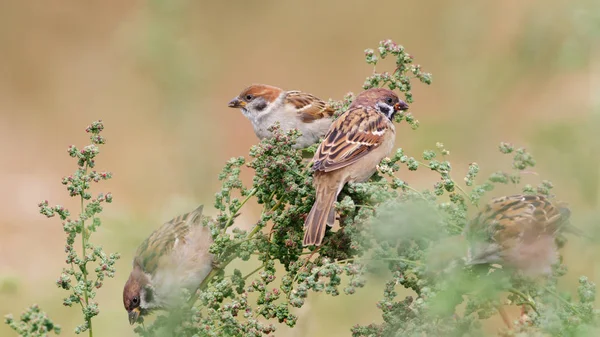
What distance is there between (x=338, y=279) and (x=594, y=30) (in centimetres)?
87

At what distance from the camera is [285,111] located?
427 cm

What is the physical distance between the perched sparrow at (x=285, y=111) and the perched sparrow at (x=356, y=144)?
1.97ft

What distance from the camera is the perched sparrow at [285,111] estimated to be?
4.08m

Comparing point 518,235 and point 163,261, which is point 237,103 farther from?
point 518,235

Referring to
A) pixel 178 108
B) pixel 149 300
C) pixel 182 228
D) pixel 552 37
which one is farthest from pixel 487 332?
pixel 182 228

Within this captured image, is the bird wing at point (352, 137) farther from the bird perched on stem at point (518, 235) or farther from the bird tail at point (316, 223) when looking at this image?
the bird perched on stem at point (518, 235)

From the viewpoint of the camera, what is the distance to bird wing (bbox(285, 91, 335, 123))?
4117 millimetres

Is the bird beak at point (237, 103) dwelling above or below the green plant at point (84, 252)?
above

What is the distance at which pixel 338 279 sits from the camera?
5.88ft

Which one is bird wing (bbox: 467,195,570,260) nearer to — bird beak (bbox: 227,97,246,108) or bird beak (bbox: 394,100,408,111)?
bird beak (bbox: 394,100,408,111)

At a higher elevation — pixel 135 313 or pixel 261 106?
pixel 261 106

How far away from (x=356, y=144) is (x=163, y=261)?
791 mm

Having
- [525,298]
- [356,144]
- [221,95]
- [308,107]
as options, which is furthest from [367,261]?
[221,95]

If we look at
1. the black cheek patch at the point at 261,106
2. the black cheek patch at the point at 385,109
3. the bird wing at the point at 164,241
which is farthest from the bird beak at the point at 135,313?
the black cheek patch at the point at 261,106
